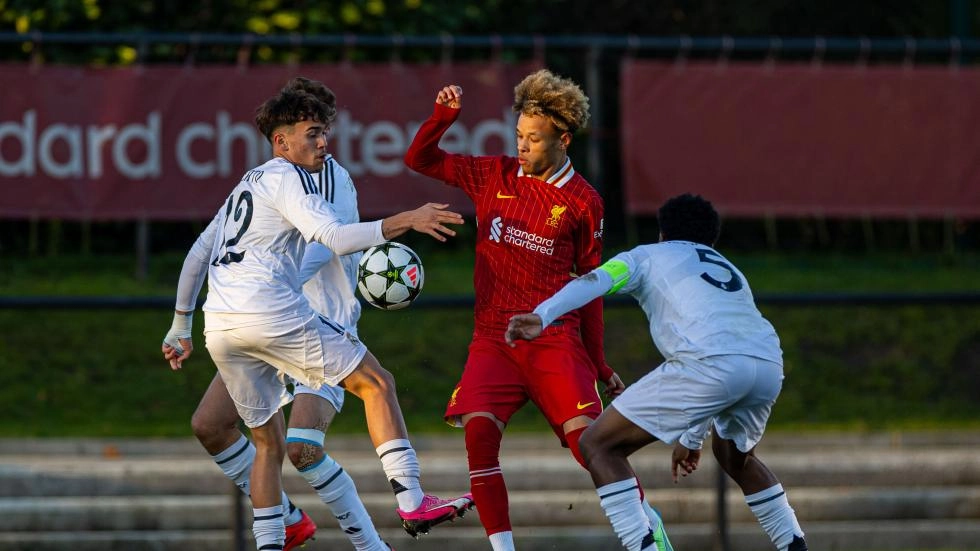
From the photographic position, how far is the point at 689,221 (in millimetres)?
7223

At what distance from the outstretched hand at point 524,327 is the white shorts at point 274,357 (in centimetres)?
89

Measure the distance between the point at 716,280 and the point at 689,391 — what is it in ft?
1.69

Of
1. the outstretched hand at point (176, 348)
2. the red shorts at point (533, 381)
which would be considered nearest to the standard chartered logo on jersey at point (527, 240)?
the red shorts at point (533, 381)

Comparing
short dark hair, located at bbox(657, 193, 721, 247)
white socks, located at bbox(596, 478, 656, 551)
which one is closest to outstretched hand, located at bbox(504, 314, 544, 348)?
white socks, located at bbox(596, 478, 656, 551)

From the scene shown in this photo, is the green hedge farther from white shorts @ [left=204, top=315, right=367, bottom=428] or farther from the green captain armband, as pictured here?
the green captain armband

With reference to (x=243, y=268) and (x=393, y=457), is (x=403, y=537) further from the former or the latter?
(x=243, y=268)

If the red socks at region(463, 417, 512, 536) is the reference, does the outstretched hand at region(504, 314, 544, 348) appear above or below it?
above

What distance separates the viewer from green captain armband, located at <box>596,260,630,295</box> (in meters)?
6.86

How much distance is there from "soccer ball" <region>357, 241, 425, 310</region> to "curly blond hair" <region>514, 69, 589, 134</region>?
2.91ft

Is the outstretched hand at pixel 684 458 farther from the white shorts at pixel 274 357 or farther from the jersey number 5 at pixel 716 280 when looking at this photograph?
the white shorts at pixel 274 357

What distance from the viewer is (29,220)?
44.7ft

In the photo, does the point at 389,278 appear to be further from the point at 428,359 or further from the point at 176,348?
the point at 428,359

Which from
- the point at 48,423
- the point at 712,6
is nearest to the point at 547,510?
the point at 48,423

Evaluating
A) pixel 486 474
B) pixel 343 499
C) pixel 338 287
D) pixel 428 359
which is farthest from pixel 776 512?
pixel 428 359
